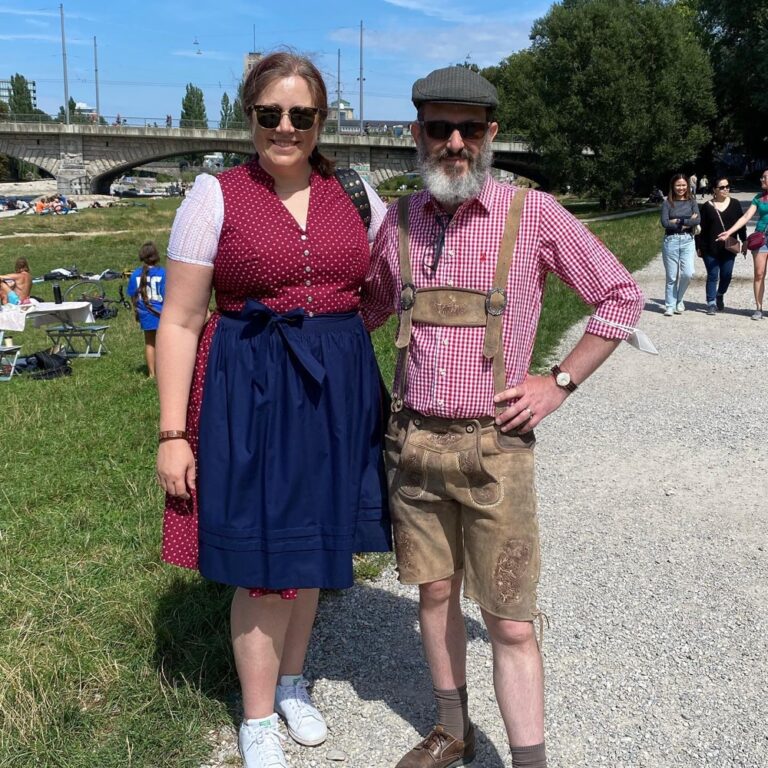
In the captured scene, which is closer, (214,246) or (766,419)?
(214,246)

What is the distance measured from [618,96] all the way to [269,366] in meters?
38.5

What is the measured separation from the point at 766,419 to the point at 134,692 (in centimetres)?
558

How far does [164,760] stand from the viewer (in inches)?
109

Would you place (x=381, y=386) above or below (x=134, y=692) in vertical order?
above

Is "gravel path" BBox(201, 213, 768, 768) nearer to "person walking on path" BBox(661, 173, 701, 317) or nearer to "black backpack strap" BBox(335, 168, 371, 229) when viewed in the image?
"black backpack strap" BBox(335, 168, 371, 229)

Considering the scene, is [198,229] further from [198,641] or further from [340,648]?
[340,648]

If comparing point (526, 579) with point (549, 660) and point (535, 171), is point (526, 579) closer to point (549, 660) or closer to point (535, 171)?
point (549, 660)

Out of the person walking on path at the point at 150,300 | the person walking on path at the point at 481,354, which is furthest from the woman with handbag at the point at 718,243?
the person walking on path at the point at 481,354

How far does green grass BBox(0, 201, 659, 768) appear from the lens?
285 centimetres

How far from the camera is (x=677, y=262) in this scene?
1168 cm

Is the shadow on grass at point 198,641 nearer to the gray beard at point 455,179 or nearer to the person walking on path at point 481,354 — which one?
the person walking on path at point 481,354

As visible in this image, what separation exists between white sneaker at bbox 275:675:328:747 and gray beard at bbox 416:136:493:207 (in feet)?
5.73

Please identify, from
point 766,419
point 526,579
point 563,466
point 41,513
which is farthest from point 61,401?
point 526,579

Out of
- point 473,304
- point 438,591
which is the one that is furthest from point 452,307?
point 438,591
